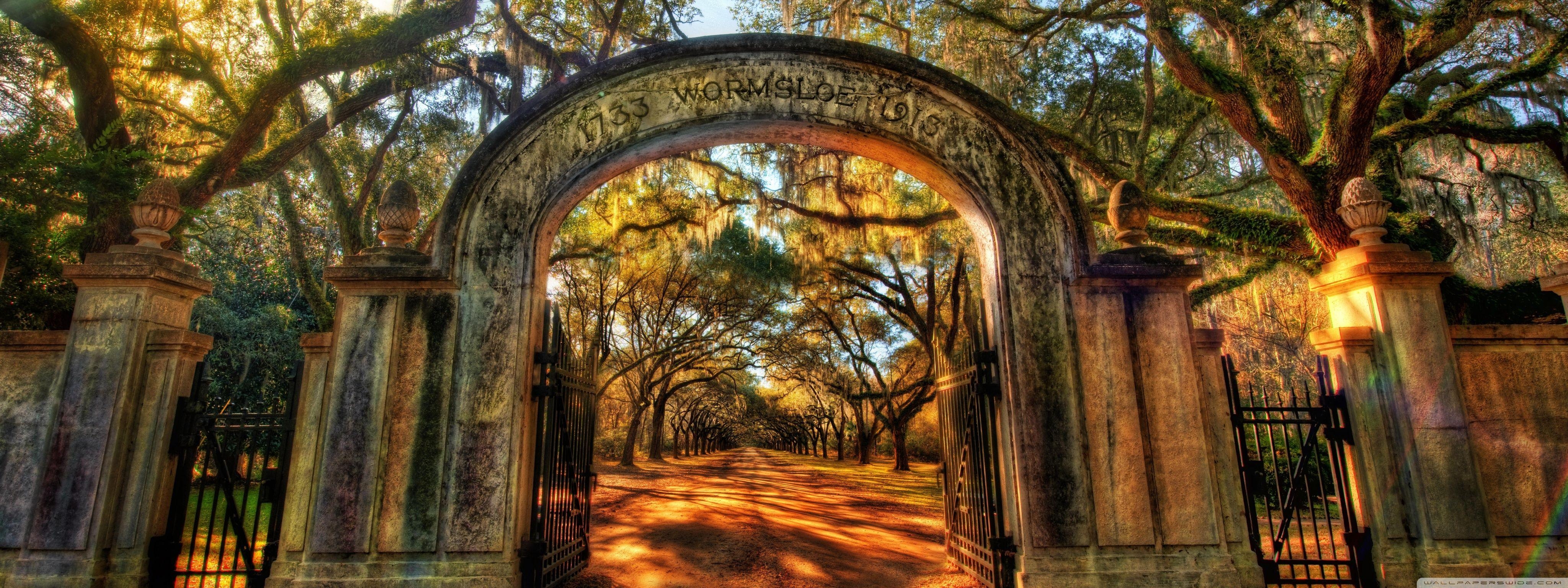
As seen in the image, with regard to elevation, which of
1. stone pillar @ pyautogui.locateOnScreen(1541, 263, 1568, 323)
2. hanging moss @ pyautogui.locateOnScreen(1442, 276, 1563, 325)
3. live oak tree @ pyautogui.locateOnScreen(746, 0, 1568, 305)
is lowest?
stone pillar @ pyautogui.locateOnScreen(1541, 263, 1568, 323)

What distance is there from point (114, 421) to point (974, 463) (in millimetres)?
5884

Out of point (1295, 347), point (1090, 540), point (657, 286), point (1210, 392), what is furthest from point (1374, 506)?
point (1295, 347)

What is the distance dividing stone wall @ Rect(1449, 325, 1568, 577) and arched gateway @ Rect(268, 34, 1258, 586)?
5.28 ft

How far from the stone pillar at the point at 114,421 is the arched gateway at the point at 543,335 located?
3.04ft

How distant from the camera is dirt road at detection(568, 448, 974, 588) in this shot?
659cm

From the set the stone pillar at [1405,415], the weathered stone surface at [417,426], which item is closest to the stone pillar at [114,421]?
the weathered stone surface at [417,426]

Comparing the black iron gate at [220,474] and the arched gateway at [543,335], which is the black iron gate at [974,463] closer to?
the arched gateway at [543,335]

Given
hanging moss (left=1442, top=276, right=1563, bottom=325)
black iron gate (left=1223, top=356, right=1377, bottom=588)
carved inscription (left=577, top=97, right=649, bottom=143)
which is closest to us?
black iron gate (left=1223, top=356, right=1377, bottom=588)

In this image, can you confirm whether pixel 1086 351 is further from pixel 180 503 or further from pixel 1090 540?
pixel 180 503

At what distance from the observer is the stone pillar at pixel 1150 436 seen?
14.6ft

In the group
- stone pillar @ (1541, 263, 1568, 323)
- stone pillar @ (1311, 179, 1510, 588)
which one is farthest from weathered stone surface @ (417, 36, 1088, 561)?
stone pillar @ (1541, 263, 1568, 323)

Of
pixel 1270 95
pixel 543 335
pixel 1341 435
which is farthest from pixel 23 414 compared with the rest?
pixel 1270 95

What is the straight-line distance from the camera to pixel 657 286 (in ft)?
65.4

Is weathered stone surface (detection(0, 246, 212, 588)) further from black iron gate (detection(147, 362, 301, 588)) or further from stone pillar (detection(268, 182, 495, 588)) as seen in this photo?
stone pillar (detection(268, 182, 495, 588))
